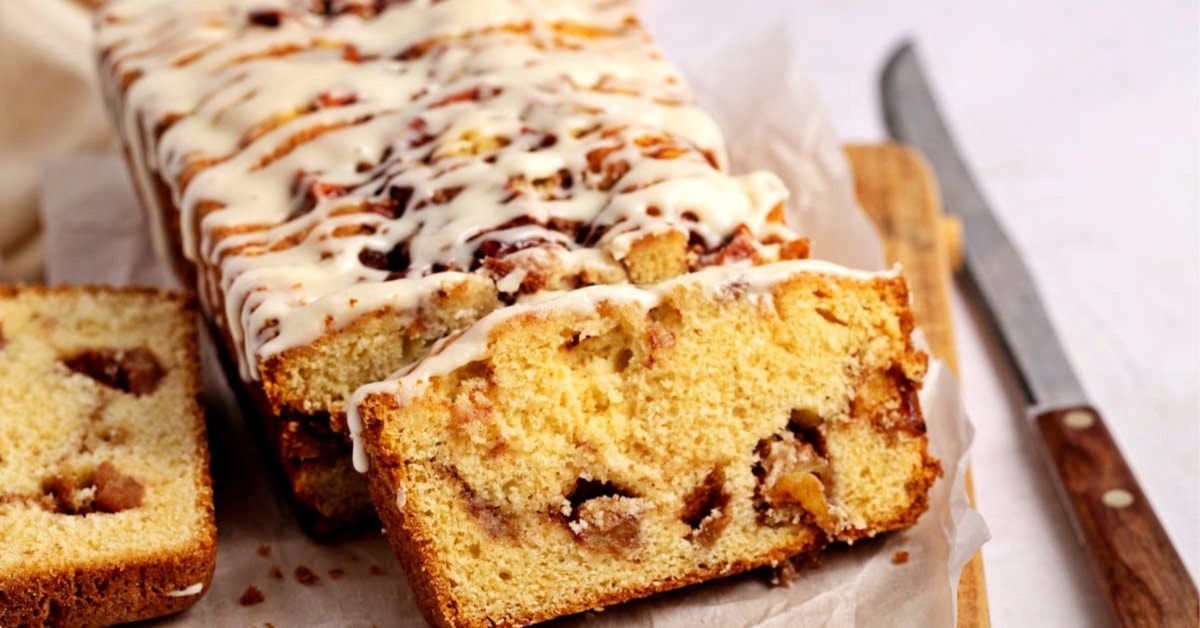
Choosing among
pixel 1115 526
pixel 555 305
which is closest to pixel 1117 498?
pixel 1115 526

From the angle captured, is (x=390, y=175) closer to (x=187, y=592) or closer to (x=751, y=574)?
(x=187, y=592)

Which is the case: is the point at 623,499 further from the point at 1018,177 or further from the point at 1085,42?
the point at 1085,42

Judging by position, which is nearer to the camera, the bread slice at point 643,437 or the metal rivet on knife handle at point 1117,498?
the bread slice at point 643,437

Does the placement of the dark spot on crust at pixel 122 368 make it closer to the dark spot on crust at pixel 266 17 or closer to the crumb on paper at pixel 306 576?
the crumb on paper at pixel 306 576

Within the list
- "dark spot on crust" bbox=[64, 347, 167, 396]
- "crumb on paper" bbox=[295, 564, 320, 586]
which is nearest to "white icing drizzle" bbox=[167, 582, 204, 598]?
"crumb on paper" bbox=[295, 564, 320, 586]

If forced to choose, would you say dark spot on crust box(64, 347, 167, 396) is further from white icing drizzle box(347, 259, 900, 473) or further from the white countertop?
the white countertop

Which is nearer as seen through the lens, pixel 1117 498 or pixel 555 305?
pixel 555 305

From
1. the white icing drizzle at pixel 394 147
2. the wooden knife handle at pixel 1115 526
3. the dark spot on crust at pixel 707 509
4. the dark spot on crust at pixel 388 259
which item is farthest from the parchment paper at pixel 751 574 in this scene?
the dark spot on crust at pixel 388 259
